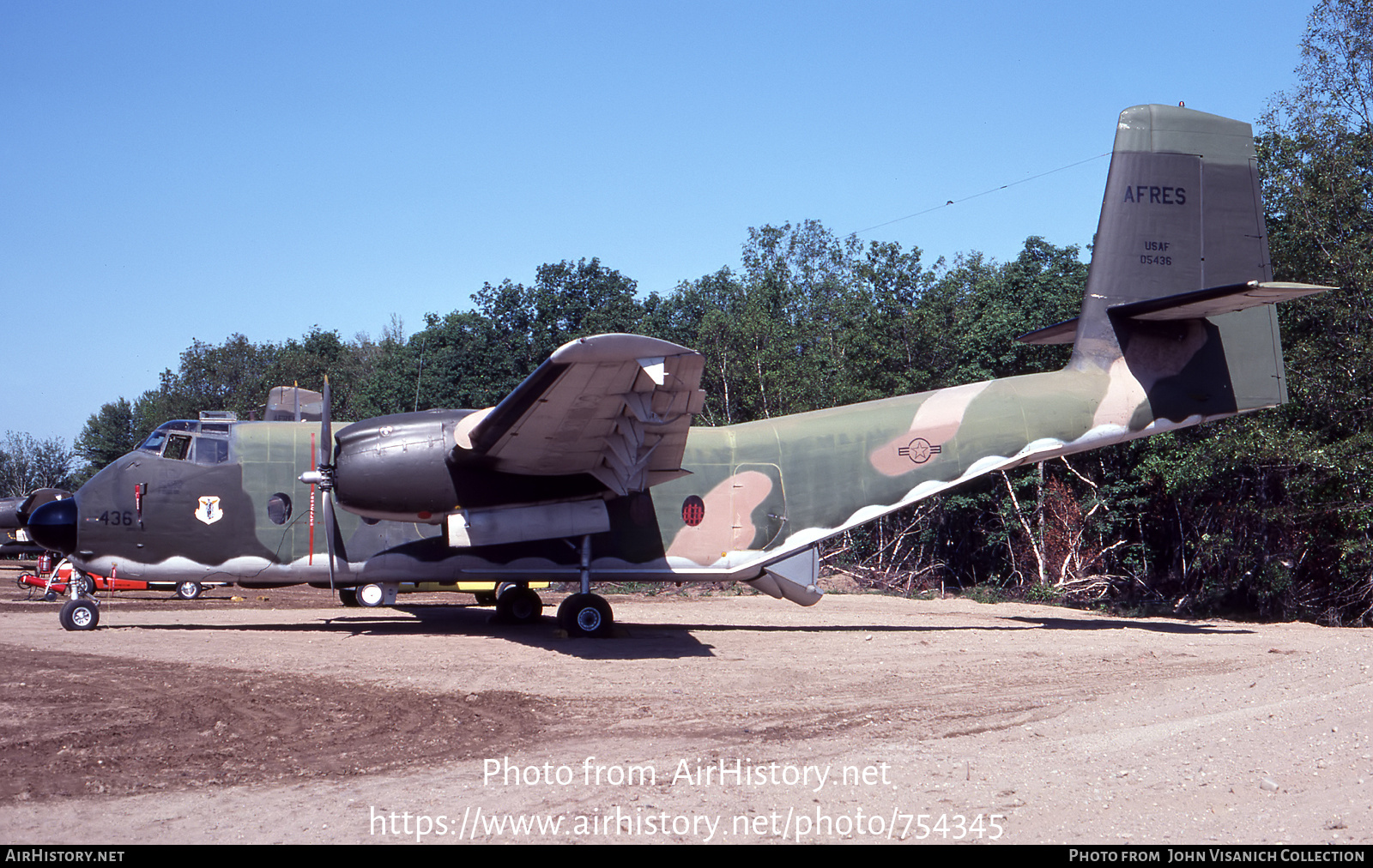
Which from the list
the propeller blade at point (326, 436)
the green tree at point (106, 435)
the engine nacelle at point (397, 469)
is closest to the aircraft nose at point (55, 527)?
the propeller blade at point (326, 436)

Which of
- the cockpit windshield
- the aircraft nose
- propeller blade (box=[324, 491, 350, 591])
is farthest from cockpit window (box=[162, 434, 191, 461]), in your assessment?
propeller blade (box=[324, 491, 350, 591])

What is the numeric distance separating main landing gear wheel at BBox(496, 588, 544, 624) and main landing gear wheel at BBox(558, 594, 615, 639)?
8.00 feet

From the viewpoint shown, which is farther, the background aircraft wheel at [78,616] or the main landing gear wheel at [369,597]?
the main landing gear wheel at [369,597]

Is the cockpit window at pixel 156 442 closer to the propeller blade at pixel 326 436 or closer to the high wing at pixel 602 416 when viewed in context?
the propeller blade at pixel 326 436

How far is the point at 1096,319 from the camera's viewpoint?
14281 mm

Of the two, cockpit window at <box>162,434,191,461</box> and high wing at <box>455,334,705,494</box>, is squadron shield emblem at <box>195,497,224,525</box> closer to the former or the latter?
cockpit window at <box>162,434,191,461</box>

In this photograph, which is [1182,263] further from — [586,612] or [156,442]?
[156,442]

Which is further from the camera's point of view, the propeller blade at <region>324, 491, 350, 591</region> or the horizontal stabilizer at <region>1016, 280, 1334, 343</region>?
the propeller blade at <region>324, 491, 350, 591</region>

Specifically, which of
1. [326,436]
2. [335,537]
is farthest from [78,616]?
[326,436]

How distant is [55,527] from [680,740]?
10.1 m

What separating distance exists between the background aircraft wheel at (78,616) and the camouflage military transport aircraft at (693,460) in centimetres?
3

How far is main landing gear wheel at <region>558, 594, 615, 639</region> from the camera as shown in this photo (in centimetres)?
1288

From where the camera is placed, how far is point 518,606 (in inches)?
603

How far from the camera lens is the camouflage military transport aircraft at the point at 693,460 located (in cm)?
1197
